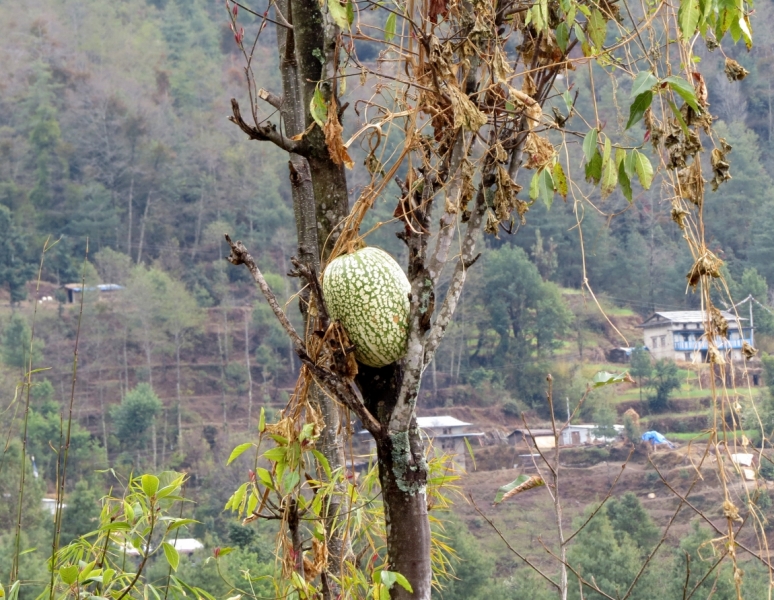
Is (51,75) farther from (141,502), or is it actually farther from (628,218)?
(141,502)

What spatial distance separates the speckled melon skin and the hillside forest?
20.5 m

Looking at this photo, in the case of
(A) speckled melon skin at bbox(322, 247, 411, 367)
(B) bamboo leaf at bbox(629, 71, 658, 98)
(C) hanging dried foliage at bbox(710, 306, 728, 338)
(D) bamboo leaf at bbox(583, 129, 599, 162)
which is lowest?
(C) hanging dried foliage at bbox(710, 306, 728, 338)

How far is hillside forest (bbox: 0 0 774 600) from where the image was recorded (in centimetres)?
2609

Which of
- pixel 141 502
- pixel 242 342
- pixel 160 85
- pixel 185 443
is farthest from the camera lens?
pixel 160 85

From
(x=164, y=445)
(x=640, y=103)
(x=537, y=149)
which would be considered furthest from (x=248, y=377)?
(x=640, y=103)

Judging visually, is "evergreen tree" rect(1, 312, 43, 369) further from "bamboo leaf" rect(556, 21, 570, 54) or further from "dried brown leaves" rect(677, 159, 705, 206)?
"dried brown leaves" rect(677, 159, 705, 206)

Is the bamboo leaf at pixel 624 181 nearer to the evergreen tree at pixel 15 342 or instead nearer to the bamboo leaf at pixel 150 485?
the bamboo leaf at pixel 150 485

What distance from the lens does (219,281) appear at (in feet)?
109

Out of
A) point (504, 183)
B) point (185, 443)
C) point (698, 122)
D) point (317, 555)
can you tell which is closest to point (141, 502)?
point (317, 555)

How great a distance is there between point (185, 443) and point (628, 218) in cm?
1681

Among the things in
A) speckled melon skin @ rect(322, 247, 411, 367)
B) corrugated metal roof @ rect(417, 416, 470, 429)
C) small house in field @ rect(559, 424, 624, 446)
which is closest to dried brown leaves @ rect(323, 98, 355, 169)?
speckled melon skin @ rect(322, 247, 411, 367)

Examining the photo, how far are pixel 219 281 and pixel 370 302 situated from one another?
32618 mm

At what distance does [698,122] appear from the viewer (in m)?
Result: 1.08

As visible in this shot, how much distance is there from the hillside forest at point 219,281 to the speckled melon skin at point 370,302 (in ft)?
67.2
